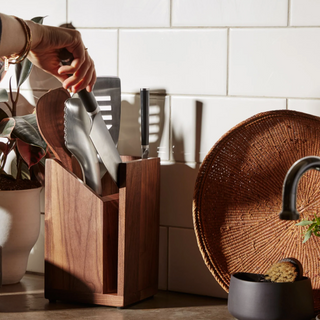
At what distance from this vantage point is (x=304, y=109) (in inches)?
37.7

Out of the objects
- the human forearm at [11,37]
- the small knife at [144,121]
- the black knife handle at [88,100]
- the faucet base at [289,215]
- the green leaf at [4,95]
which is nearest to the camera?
the faucet base at [289,215]

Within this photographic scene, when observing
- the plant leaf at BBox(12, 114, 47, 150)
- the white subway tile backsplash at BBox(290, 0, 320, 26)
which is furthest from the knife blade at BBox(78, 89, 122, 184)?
the white subway tile backsplash at BBox(290, 0, 320, 26)

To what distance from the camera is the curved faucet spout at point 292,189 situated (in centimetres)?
57

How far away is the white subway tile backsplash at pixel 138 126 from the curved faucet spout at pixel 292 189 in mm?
487

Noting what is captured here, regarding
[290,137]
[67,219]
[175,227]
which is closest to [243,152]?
[290,137]

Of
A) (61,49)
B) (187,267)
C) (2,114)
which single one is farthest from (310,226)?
(2,114)

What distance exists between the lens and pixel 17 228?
3.56 feet

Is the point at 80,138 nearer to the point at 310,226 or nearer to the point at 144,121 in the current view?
the point at 144,121

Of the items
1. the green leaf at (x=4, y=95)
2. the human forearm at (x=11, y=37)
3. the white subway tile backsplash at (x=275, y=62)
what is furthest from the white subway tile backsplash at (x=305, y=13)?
the green leaf at (x=4, y=95)

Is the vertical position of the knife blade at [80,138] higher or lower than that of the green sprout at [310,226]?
higher

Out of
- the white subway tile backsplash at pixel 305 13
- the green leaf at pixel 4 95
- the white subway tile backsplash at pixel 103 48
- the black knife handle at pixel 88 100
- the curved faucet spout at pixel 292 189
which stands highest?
the white subway tile backsplash at pixel 305 13

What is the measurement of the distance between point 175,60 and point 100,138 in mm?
231

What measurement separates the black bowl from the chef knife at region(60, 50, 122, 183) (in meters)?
0.28

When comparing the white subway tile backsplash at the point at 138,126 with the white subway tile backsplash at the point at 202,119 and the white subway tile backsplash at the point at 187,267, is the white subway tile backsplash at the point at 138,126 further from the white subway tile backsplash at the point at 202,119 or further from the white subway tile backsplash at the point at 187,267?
the white subway tile backsplash at the point at 187,267
